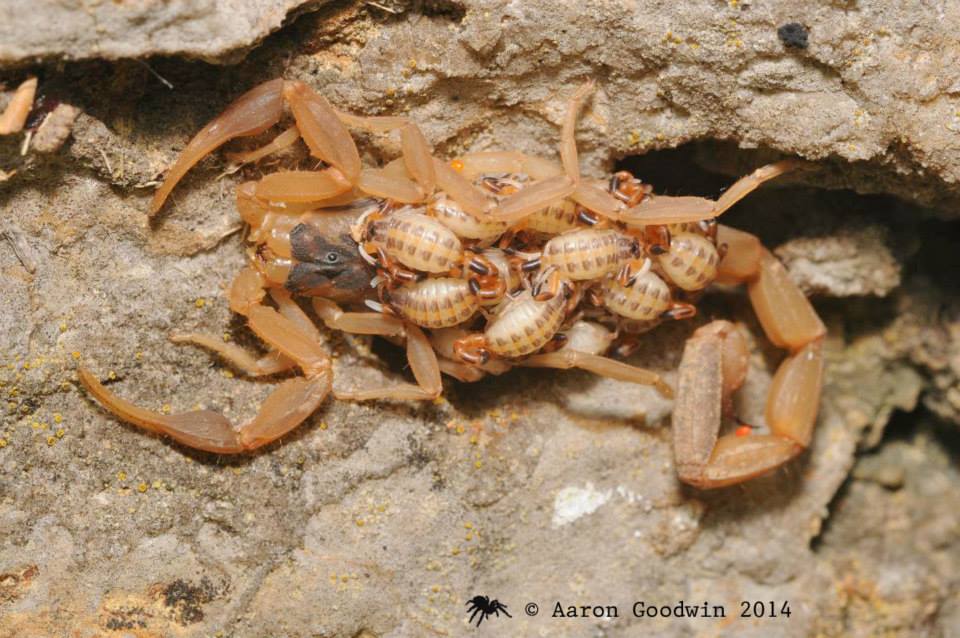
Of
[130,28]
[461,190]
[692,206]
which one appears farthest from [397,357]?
[130,28]

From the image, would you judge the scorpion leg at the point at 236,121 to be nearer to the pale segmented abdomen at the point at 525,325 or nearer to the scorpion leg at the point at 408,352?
the scorpion leg at the point at 408,352

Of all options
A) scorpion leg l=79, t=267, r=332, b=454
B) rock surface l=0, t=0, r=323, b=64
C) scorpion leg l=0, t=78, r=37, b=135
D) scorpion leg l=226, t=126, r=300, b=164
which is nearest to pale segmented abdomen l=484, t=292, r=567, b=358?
scorpion leg l=79, t=267, r=332, b=454

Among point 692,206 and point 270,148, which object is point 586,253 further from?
point 270,148

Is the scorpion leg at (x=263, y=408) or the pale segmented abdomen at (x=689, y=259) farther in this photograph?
the pale segmented abdomen at (x=689, y=259)

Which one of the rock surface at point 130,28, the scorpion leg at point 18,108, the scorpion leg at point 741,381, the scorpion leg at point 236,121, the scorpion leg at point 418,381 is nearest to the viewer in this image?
the rock surface at point 130,28

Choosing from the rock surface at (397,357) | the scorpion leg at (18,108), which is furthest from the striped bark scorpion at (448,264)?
the scorpion leg at (18,108)

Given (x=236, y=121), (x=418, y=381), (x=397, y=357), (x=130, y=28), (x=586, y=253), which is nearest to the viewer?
(x=130, y=28)

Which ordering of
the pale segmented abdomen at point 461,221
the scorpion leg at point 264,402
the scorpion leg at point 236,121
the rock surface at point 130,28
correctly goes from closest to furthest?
the rock surface at point 130,28, the scorpion leg at point 236,121, the scorpion leg at point 264,402, the pale segmented abdomen at point 461,221

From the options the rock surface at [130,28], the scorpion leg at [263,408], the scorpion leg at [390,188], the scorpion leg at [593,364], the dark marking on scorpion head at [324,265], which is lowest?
the scorpion leg at [263,408]
